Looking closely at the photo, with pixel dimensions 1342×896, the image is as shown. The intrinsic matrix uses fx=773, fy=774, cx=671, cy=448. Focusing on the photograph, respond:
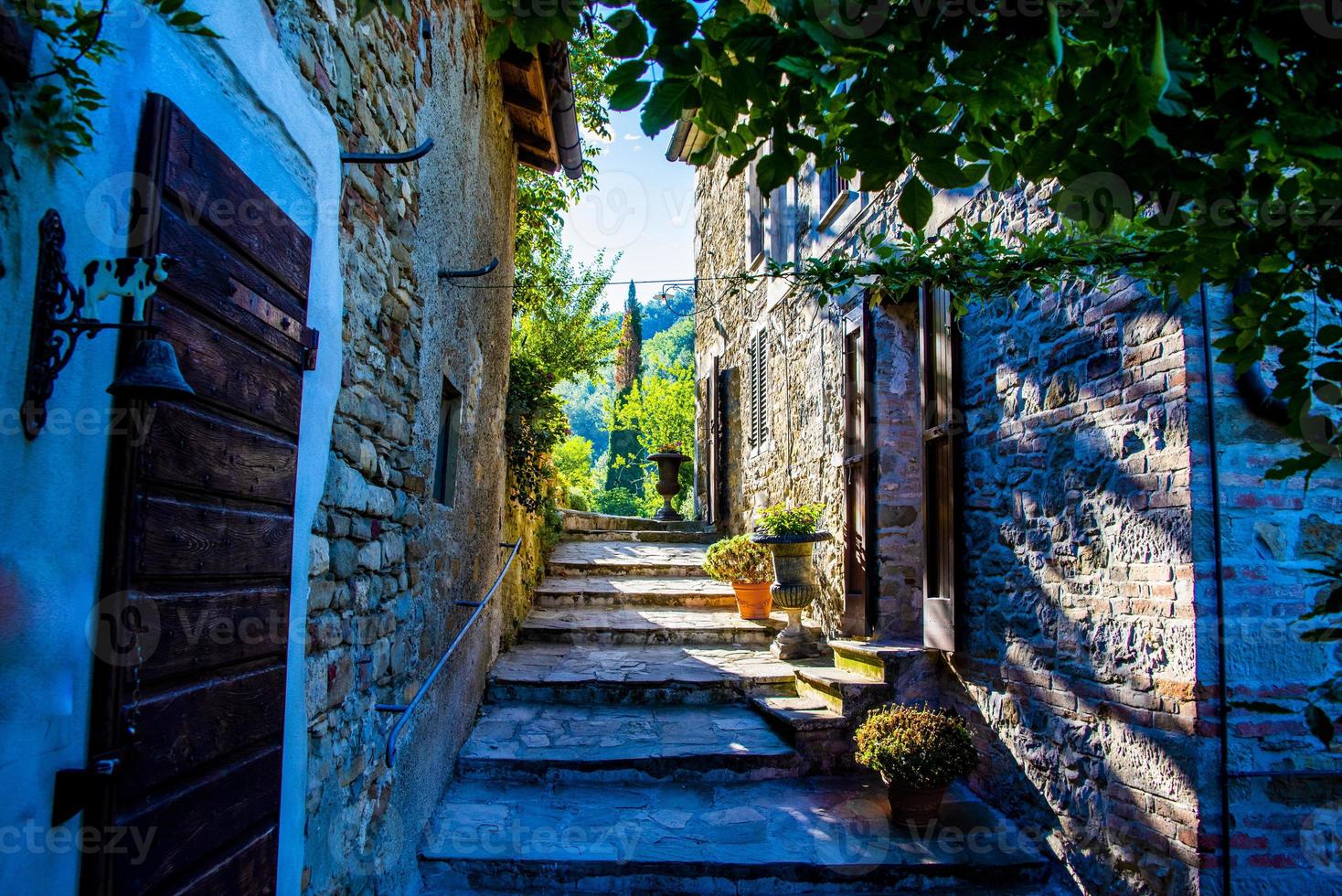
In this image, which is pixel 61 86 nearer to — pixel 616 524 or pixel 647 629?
pixel 647 629

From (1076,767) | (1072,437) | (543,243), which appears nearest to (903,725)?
(1076,767)

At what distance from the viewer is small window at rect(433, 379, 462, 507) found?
4.14 metres

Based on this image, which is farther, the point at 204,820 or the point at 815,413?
the point at 815,413

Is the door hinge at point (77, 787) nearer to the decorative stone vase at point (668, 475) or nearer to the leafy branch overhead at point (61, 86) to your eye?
the leafy branch overhead at point (61, 86)

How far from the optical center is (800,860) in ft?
11.5

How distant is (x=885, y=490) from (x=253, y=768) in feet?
14.5

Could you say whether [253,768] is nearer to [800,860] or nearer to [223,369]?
[223,369]

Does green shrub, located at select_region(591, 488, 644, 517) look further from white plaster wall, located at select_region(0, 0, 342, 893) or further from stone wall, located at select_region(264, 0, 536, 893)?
white plaster wall, located at select_region(0, 0, 342, 893)

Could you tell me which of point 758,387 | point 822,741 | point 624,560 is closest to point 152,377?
point 822,741

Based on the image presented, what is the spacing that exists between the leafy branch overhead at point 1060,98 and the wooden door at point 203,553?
0.73 meters

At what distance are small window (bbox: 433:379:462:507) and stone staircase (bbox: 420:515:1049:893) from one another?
1504 millimetres

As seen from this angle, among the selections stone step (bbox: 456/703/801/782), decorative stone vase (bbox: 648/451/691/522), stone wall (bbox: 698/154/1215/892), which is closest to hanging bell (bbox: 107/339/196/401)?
stone wall (bbox: 698/154/1215/892)

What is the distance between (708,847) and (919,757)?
1108 mm

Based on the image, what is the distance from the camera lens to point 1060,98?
146cm
